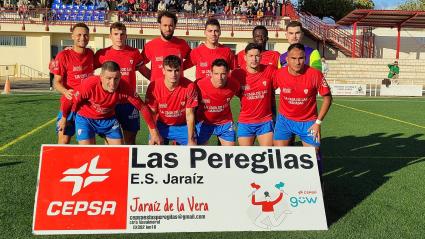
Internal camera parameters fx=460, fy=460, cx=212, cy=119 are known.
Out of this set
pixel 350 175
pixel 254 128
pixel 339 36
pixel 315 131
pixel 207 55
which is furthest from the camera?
pixel 339 36

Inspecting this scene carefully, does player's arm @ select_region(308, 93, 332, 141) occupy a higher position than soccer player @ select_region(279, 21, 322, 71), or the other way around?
soccer player @ select_region(279, 21, 322, 71)

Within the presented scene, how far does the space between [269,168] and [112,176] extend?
1662mm

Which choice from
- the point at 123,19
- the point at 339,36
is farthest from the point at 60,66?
the point at 339,36

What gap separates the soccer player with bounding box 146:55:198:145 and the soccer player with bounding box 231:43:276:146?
0.81 metres

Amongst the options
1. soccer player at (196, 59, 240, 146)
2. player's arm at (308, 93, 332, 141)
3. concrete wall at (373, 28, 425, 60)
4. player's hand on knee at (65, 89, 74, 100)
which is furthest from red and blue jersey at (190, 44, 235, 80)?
concrete wall at (373, 28, 425, 60)

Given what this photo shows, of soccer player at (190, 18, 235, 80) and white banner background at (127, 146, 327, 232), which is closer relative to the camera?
white banner background at (127, 146, 327, 232)

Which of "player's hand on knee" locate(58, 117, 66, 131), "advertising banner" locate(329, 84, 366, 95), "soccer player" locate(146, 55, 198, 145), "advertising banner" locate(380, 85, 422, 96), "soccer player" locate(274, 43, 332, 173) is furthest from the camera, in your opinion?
"advertising banner" locate(380, 85, 422, 96)

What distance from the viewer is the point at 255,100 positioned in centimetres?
652

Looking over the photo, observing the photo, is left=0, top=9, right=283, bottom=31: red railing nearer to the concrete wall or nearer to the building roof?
the building roof

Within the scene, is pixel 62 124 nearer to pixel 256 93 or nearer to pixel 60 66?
pixel 60 66

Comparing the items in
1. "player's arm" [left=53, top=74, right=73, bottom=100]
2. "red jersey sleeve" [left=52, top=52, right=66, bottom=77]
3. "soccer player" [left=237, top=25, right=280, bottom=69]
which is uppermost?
"soccer player" [left=237, top=25, right=280, bottom=69]

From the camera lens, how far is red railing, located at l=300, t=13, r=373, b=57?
132 feet

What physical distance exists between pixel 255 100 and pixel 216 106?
57 cm

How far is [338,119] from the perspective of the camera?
15.0 m
